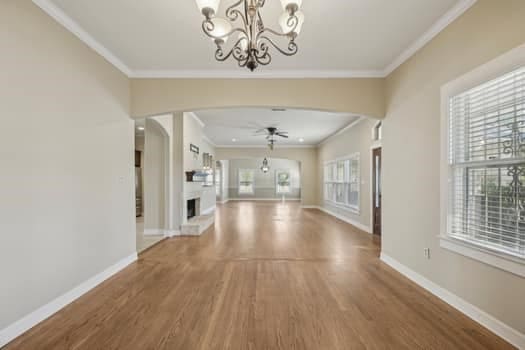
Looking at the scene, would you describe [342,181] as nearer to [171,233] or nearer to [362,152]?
[362,152]

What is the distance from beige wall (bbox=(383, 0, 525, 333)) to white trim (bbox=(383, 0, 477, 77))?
59mm

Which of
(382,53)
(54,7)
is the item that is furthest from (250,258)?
(54,7)

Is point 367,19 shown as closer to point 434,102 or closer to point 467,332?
point 434,102

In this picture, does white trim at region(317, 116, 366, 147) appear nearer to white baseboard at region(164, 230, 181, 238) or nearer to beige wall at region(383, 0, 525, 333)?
beige wall at region(383, 0, 525, 333)

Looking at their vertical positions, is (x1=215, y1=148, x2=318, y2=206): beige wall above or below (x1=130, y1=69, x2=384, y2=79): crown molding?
below

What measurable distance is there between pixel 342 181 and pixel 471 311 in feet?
20.6

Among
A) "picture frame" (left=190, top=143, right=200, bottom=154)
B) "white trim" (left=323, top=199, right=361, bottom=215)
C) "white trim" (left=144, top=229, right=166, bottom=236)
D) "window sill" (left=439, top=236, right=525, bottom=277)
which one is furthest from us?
"white trim" (left=323, top=199, right=361, bottom=215)

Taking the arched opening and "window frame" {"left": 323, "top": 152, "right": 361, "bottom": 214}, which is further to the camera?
"window frame" {"left": 323, "top": 152, "right": 361, "bottom": 214}

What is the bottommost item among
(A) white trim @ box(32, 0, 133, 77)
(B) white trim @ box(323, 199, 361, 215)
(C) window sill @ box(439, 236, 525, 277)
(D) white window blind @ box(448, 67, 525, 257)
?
(B) white trim @ box(323, 199, 361, 215)

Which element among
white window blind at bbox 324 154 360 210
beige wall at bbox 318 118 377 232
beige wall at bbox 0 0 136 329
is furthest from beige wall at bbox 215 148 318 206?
beige wall at bbox 0 0 136 329

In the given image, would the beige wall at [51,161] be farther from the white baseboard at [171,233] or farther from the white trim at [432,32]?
the white trim at [432,32]

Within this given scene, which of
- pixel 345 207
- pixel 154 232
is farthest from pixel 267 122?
Result: pixel 154 232

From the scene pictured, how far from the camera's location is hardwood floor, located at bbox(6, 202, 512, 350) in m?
1.99

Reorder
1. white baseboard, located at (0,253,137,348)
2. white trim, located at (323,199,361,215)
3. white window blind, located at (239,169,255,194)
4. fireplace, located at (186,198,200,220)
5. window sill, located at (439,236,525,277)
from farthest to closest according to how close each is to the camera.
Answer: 1. white window blind, located at (239,169,255,194)
2. white trim, located at (323,199,361,215)
3. fireplace, located at (186,198,200,220)
4. white baseboard, located at (0,253,137,348)
5. window sill, located at (439,236,525,277)
